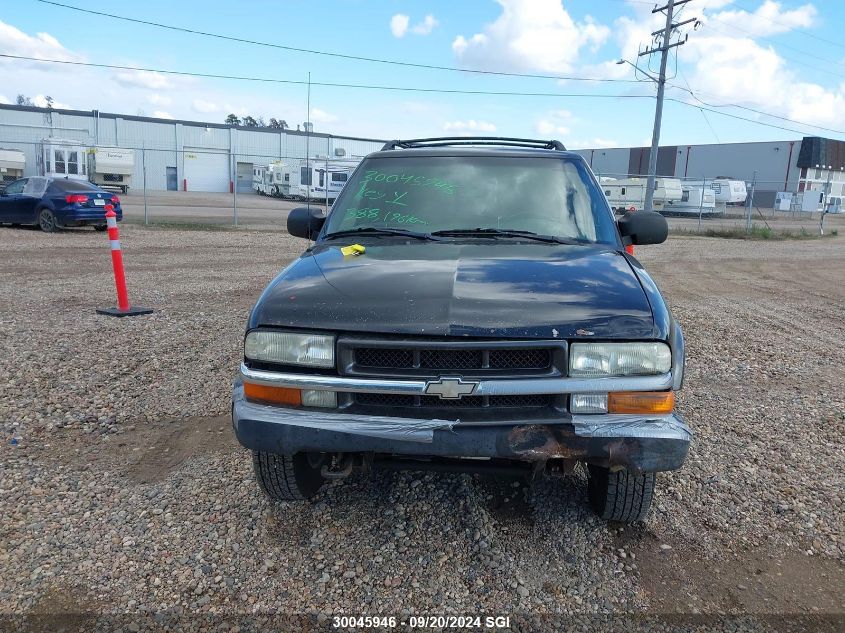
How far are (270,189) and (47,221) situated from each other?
99.1 ft

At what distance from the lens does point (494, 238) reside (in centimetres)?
357

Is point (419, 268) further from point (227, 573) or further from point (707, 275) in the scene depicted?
point (707, 275)

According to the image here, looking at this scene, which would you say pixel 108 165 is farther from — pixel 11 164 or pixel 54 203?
pixel 54 203

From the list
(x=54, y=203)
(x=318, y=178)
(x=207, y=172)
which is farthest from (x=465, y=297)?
(x=207, y=172)

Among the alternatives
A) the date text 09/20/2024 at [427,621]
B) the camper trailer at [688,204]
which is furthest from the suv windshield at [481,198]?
the camper trailer at [688,204]

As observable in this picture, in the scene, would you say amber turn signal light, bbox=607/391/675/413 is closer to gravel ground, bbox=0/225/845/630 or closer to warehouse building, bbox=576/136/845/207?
gravel ground, bbox=0/225/845/630

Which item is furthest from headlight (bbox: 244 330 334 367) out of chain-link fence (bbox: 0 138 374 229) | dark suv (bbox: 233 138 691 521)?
chain-link fence (bbox: 0 138 374 229)

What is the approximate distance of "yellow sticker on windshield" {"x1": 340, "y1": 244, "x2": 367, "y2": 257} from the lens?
11.0ft

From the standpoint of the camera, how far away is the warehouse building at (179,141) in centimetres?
4750

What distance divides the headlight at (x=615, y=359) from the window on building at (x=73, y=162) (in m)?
39.4

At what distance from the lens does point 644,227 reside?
3955mm

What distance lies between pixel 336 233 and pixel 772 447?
310cm

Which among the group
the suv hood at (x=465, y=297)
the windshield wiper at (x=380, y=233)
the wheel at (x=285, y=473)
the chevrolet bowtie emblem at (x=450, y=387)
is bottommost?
the wheel at (x=285, y=473)

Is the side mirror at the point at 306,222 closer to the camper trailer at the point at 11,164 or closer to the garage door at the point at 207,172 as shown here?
the camper trailer at the point at 11,164
